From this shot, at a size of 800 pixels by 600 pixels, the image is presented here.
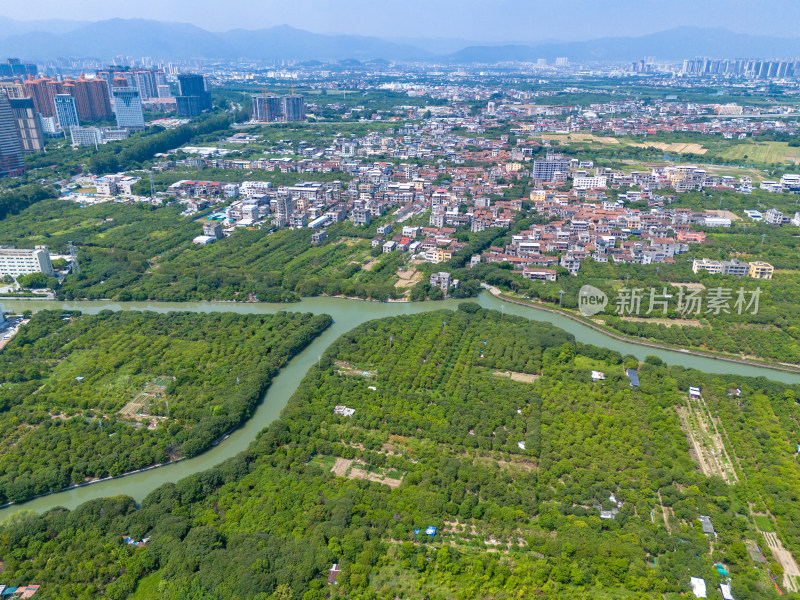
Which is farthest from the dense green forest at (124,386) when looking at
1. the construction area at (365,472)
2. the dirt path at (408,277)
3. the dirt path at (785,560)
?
the dirt path at (785,560)

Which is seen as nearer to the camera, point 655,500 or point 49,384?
point 655,500

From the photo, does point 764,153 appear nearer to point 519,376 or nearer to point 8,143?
point 519,376

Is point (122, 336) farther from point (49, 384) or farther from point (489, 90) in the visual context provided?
point (489, 90)

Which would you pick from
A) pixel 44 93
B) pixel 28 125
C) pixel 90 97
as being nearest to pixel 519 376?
pixel 28 125

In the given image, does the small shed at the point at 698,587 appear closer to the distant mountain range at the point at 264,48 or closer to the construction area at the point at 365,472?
the construction area at the point at 365,472

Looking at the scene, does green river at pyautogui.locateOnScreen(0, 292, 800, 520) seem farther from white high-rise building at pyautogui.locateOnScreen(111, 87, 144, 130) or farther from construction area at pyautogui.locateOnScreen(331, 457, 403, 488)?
white high-rise building at pyautogui.locateOnScreen(111, 87, 144, 130)

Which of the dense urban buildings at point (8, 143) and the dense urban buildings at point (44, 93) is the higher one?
the dense urban buildings at point (44, 93)

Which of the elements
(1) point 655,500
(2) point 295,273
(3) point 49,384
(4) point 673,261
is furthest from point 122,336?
(4) point 673,261
